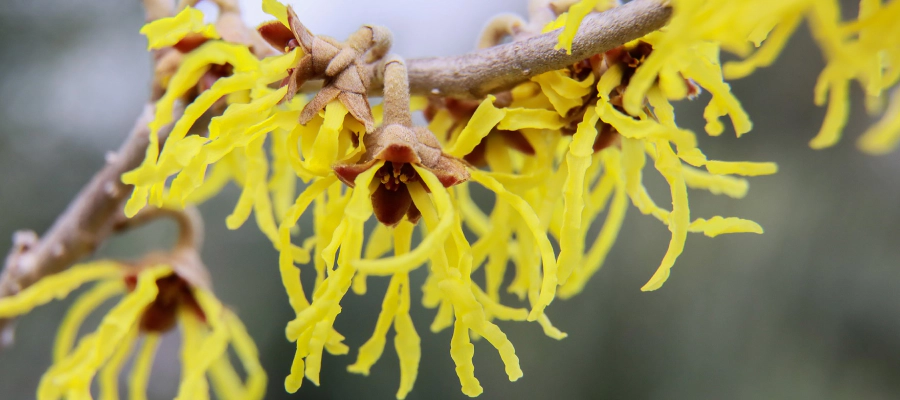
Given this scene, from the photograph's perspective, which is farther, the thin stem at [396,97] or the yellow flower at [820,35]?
the thin stem at [396,97]

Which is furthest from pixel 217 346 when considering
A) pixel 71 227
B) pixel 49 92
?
pixel 49 92

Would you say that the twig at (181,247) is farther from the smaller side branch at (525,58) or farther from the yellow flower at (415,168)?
the smaller side branch at (525,58)

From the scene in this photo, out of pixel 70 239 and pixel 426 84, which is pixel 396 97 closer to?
pixel 426 84

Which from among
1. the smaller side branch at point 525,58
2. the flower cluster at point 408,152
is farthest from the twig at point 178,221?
the smaller side branch at point 525,58

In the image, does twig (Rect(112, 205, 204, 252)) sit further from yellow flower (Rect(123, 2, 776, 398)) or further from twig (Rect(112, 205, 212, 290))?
yellow flower (Rect(123, 2, 776, 398))

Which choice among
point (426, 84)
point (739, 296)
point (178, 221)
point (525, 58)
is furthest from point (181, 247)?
point (739, 296)

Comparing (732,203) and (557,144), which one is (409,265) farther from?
(732,203)
